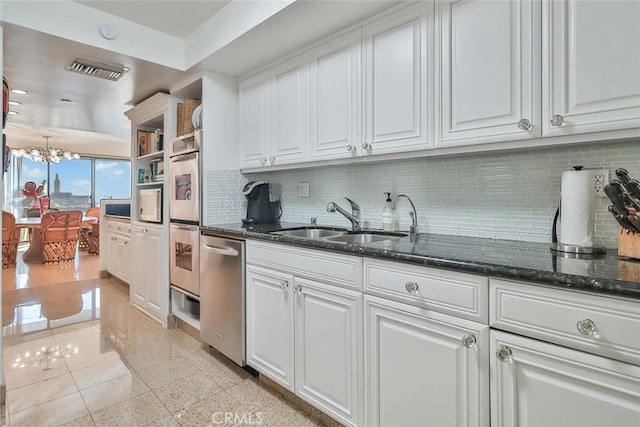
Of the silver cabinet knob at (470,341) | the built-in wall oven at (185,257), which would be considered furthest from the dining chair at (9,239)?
the silver cabinet knob at (470,341)

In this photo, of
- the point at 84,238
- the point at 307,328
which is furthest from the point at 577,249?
the point at 84,238

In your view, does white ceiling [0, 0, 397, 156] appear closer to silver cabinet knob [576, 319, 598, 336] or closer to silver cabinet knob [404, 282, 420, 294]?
silver cabinet knob [404, 282, 420, 294]

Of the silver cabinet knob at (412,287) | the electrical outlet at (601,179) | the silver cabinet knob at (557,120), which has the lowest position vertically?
the silver cabinet knob at (412,287)

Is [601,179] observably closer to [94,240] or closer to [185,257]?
[185,257]

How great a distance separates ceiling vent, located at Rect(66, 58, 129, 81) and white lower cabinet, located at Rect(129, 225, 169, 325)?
4.54 ft

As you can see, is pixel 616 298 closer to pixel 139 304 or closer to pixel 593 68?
pixel 593 68

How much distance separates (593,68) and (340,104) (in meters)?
1.22

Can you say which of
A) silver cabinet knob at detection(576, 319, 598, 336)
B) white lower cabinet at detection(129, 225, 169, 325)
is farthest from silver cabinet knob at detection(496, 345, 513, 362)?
white lower cabinet at detection(129, 225, 169, 325)

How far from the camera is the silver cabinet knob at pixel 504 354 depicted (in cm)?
105

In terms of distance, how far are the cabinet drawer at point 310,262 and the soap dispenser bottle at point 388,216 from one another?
0.60 metres

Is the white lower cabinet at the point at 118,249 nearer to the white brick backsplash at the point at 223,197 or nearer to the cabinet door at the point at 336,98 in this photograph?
the white brick backsplash at the point at 223,197

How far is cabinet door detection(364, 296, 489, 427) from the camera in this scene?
1.13 m

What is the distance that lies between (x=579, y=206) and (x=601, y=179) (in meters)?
0.23

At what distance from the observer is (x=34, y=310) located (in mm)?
3480
